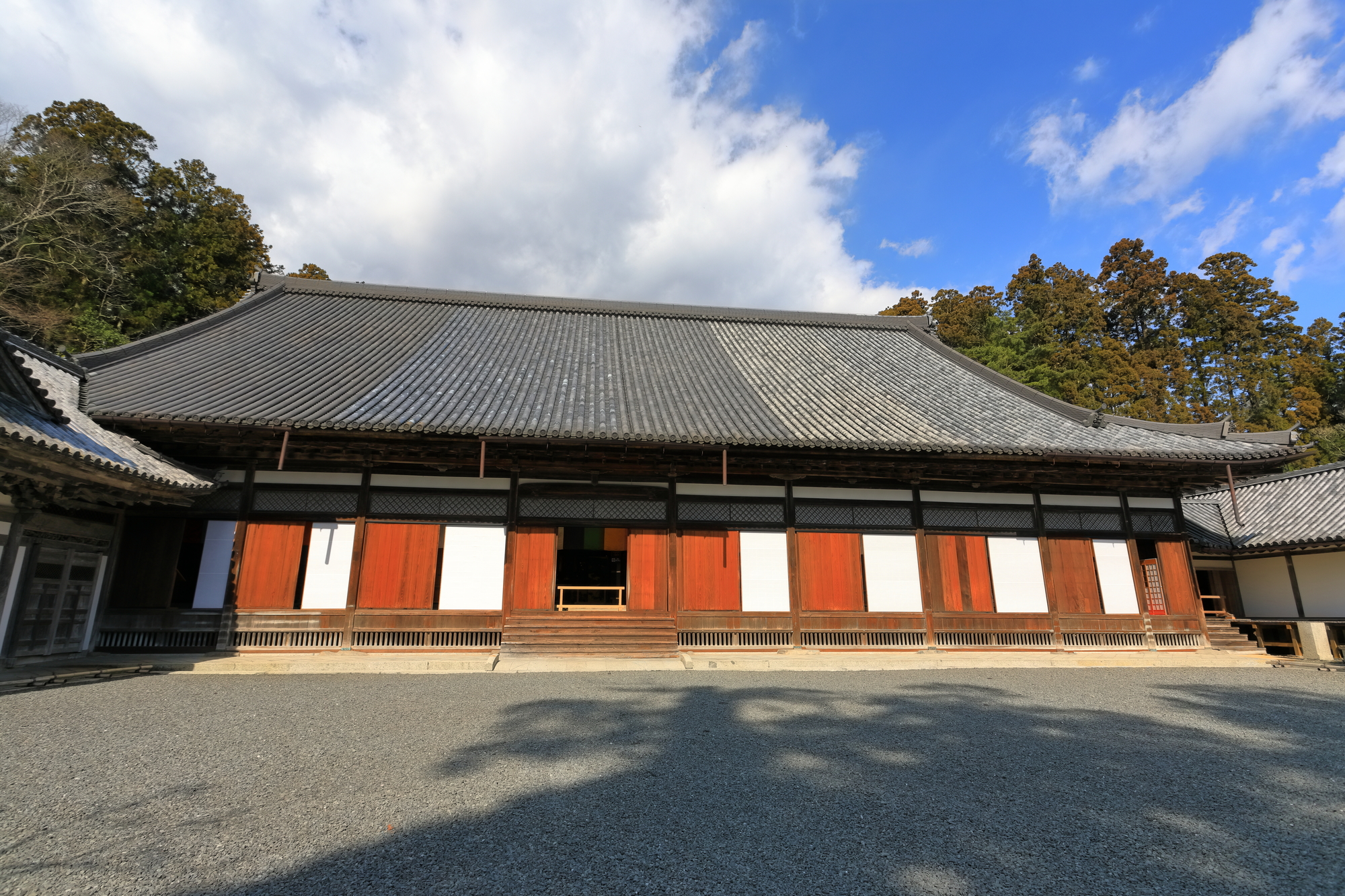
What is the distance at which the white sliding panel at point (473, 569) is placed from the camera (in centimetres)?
977

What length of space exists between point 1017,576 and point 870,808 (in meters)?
8.55

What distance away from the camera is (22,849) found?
127 inches

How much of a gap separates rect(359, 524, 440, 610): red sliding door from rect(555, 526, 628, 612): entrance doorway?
6234 mm

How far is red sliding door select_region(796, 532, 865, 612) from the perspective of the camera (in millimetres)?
10422

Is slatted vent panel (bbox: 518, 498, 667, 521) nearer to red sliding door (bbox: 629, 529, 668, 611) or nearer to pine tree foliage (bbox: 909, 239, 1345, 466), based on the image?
red sliding door (bbox: 629, 529, 668, 611)

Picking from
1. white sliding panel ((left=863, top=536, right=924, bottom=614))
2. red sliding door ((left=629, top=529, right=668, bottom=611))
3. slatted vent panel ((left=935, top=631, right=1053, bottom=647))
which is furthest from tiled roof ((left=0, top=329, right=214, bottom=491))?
slatted vent panel ((left=935, top=631, right=1053, bottom=647))

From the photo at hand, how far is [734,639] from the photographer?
1010 centimetres

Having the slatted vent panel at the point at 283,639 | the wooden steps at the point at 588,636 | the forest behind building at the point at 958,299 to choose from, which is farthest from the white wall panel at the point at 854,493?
the forest behind building at the point at 958,299

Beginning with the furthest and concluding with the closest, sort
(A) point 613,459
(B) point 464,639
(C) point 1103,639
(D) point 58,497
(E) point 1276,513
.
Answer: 1. (E) point 1276,513
2. (C) point 1103,639
3. (A) point 613,459
4. (B) point 464,639
5. (D) point 58,497

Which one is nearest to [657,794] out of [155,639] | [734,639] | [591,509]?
[734,639]

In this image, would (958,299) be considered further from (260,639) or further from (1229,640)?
(260,639)

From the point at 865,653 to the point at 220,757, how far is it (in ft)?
28.6

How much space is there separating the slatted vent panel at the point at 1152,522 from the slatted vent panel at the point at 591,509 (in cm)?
901

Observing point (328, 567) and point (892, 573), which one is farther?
point (892, 573)
